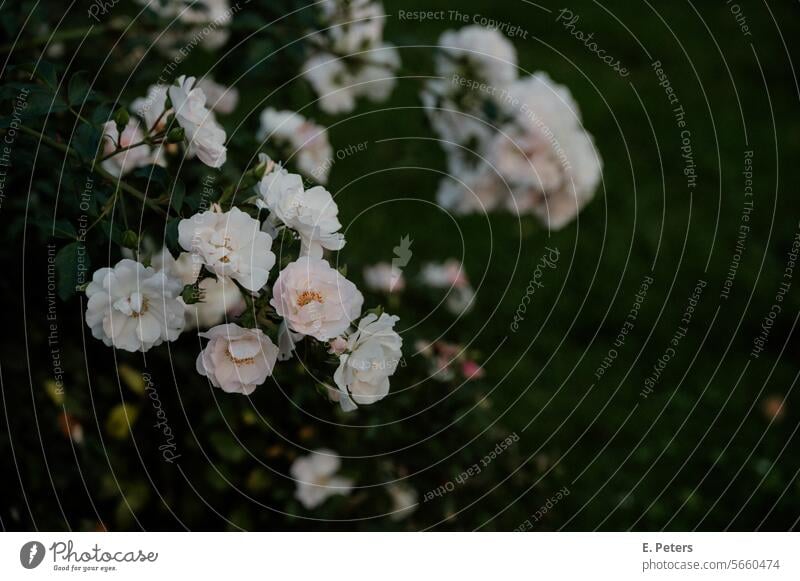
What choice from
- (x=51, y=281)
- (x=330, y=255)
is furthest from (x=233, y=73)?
(x=51, y=281)

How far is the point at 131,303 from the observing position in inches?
32.2

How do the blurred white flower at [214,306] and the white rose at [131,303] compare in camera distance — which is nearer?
the white rose at [131,303]

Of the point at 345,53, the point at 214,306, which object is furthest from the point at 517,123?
the point at 214,306

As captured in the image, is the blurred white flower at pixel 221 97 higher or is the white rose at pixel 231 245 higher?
the blurred white flower at pixel 221 97

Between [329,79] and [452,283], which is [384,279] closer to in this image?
[452,283]

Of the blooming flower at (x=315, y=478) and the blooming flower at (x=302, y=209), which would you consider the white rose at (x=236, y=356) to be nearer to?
the blooming flower at (x=302, y=209)

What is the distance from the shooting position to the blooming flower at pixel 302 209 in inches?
31.2

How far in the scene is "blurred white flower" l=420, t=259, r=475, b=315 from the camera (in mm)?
1691

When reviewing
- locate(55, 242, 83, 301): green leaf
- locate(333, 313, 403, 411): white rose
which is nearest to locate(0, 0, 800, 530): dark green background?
locate(55, 242, 83, 301): green leaf

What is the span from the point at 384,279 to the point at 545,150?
1.43ft

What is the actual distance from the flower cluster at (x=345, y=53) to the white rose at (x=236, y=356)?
63 centimetres
